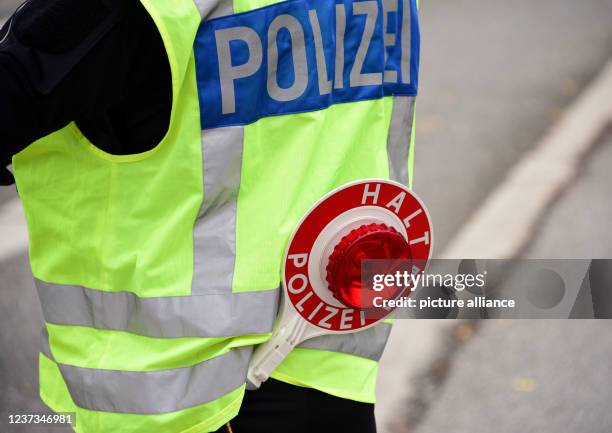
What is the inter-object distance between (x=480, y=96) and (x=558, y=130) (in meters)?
0.54

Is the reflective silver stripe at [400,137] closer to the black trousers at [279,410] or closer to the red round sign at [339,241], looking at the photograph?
the red round sign at [339,241]

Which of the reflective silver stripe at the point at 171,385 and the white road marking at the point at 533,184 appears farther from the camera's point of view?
the white road marking at the point at 533,184

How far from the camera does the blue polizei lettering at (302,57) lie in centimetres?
176

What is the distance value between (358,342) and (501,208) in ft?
10.2

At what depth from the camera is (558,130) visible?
228 inches

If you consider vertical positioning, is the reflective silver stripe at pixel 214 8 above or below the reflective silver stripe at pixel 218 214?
above

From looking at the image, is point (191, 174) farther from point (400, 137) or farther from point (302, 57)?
point (400, 137)

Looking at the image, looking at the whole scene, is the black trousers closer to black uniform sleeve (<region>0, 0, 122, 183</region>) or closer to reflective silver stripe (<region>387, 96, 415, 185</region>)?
reflective silver stripe (<region>387, 96, 415, 185</region>)

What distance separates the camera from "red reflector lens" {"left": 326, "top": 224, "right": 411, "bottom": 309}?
6.38 feet

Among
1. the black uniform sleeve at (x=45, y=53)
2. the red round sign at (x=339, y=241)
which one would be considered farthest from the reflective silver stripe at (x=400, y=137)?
the black uniform sleeve at (x=45, y=53)

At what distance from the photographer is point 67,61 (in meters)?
1.59

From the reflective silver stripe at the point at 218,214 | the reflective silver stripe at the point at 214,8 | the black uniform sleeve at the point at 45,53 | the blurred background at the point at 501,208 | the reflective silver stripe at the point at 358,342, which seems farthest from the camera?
the blurred background at the point at 501,208

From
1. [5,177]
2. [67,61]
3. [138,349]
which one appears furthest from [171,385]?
[67,61]

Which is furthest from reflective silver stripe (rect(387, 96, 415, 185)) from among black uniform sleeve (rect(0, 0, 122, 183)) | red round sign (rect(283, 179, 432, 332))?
black uniform sleeve (rect(0, 0, 122, 183))
